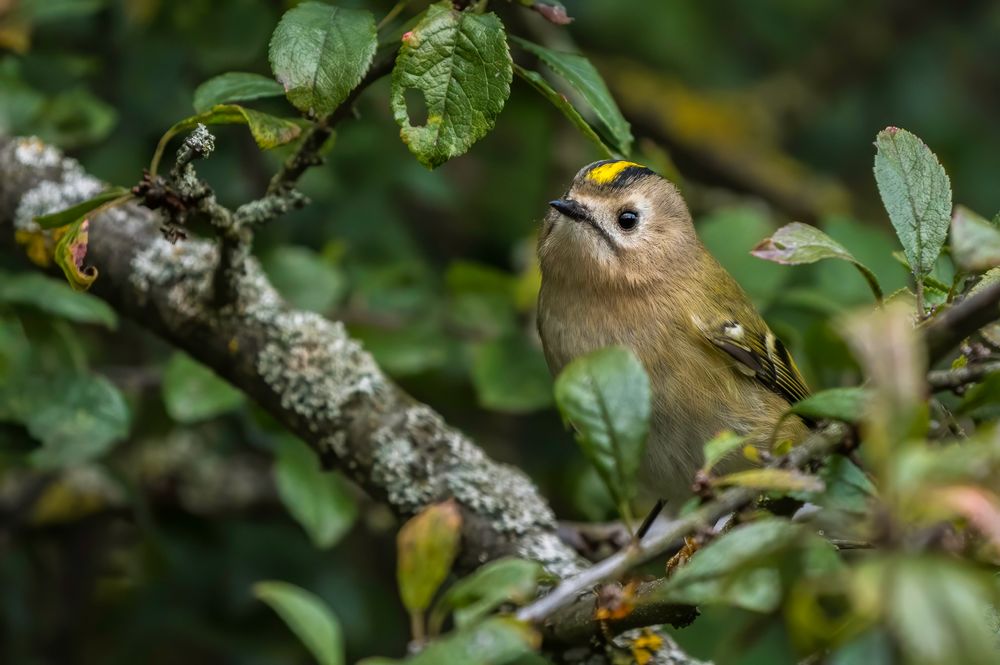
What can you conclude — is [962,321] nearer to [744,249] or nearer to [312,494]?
[312,494]

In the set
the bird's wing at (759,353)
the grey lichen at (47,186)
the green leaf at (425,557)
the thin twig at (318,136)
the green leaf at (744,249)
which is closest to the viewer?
the green leaf at (425,557)

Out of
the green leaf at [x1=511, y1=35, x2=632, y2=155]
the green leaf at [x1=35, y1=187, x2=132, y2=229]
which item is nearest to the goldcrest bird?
the green leaf at [x1=511, y1=35, x2=632, y2=155]

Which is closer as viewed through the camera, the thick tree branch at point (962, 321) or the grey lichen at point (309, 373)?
the thick tree branch at point (962, 321)

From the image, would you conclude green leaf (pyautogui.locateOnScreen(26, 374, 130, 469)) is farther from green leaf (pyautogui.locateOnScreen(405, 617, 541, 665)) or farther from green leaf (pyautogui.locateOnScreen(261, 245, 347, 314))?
green leaf (pyautogui.locateOnScreen(405, 617, 541, 665))

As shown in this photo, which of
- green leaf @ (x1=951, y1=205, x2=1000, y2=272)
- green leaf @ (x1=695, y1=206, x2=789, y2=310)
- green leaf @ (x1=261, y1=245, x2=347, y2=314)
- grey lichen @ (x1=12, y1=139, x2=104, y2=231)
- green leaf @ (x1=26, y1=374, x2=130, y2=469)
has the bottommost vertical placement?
green leaf @ (x1=26, y1=374, x2=130, y2=469)

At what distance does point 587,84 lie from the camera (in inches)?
77.1

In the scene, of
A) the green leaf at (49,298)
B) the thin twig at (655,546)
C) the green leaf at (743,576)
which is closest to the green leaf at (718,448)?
the thin twig at (655,546)

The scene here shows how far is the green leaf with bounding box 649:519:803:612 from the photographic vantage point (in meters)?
1.11

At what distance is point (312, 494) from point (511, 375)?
59cm

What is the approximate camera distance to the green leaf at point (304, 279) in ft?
9.48

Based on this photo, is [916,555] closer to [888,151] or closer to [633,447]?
[633,447]

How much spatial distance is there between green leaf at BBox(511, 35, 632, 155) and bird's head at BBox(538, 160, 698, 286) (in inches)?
28.8

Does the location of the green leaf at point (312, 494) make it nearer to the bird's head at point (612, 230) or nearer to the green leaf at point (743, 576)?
the bird's head at point (612, 230)

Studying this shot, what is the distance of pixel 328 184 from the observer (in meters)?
3.39
